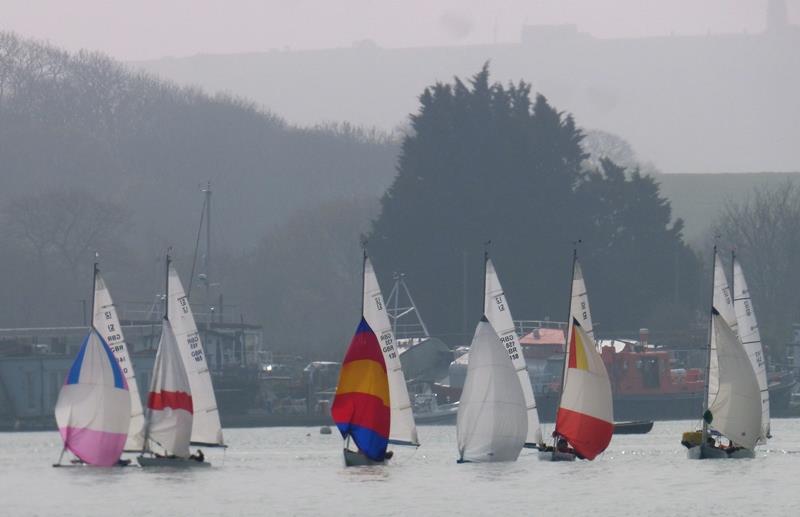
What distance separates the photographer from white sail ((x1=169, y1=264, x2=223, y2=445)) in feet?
223

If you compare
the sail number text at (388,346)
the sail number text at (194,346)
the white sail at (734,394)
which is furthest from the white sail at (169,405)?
the white sail at (734,394)

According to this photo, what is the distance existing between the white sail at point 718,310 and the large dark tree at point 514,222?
43.5 meters

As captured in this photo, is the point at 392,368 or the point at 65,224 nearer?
the point at 392,368

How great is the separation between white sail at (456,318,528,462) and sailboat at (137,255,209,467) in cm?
726

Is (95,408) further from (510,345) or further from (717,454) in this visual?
(717,454)

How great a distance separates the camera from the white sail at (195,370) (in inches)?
2672

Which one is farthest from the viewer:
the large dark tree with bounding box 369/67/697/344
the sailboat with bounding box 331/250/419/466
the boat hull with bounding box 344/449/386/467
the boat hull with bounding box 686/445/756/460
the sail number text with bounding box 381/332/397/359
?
the large dark tree with bounding box 369/67/697/344

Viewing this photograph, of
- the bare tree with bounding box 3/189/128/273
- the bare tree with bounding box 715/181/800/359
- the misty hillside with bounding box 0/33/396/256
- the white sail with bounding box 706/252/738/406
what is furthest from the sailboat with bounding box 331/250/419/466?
the misty hillside with bounding box 0/33/396/256

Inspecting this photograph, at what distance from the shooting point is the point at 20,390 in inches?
4129

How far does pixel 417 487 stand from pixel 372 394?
4.84 metres

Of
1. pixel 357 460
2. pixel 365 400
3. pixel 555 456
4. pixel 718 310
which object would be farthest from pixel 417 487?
pixel 718 310

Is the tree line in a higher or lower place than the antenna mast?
higher

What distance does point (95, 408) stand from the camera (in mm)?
66062

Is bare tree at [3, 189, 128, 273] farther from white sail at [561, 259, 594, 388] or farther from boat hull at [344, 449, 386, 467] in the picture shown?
boat hull at [344, 449, 386, 467]
